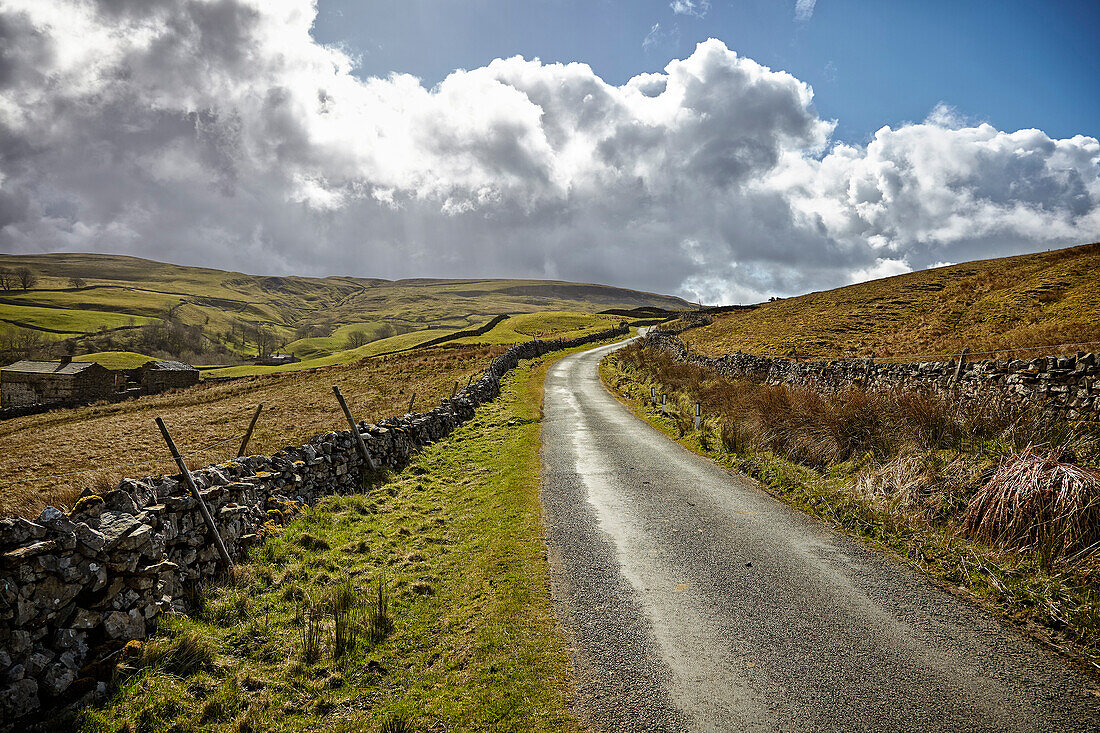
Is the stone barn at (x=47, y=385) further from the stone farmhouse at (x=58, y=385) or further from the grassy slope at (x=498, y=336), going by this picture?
the grassy slope at (x=498, y=336)

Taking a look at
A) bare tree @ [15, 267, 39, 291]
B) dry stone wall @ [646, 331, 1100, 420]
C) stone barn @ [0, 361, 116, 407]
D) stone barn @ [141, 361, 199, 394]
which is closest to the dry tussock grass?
dry stone wall @ [646, 331, 1100, 420]

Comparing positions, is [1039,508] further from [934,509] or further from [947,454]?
[947,454]

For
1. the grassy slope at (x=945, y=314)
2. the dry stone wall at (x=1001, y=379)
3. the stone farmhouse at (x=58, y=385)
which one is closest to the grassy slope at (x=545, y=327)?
the grassy slope at (x=945, y=314)

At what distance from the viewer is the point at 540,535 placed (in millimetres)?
9883

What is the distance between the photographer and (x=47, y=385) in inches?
2089

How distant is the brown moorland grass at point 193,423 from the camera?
1578 cm

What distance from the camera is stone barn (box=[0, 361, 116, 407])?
5269cm

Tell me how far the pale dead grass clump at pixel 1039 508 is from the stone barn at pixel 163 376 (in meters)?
69.9

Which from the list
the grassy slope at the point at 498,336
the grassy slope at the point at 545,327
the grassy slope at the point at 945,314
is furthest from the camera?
the grassy slope at the point at 545,327

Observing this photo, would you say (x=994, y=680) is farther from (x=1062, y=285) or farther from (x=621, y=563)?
(x=1062, y=285)

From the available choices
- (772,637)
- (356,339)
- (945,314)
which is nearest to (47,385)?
(772,637)

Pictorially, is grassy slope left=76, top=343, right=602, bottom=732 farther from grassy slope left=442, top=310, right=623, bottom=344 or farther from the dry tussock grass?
grassy slope left=442, top=310, right=623, bottom=344

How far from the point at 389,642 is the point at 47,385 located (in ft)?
228

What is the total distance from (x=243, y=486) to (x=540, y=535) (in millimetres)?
5744
